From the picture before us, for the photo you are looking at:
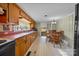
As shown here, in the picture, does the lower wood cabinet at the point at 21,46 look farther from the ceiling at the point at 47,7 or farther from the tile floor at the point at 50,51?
the ceiling at the point at 47,7

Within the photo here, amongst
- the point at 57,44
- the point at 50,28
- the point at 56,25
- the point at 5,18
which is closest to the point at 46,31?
the point at 50,28

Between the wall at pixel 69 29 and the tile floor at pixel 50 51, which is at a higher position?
the wall at pixel 69 29

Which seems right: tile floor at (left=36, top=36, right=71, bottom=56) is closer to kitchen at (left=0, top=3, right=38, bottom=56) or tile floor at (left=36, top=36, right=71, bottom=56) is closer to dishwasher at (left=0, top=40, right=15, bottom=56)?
kitchen at (left=0, top=3, right=38, bottom=56)

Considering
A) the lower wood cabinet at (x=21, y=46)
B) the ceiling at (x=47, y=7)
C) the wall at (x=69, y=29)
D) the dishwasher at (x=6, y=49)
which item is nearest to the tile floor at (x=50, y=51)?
the lower wood cabinet at (x=21, y=46)

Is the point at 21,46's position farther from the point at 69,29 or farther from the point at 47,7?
the point at 69,29

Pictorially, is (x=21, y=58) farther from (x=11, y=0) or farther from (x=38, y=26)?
(x=38, y=26)

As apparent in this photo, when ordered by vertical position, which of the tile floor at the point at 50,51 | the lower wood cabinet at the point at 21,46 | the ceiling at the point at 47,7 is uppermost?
the ceiling at the point at 47,7

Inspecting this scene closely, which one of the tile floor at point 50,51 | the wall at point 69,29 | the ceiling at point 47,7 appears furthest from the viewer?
the wall at point 69,29

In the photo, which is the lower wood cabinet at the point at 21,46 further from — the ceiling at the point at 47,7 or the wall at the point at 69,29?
the wall at the point at 69,29

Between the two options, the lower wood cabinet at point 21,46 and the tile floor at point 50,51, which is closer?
the lower wood cabinet at point 21,46

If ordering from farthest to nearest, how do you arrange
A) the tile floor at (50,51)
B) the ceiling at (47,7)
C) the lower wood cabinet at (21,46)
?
the tile floor at (50,51)
the ceiling at (47,7)
the lower wood cabinet at (21,46)

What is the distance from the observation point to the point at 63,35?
6133mm

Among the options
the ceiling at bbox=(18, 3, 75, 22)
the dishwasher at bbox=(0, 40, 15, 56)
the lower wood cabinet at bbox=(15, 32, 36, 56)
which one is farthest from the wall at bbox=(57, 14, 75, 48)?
the dishwasher at bbox=(0, 40, 15, 56)

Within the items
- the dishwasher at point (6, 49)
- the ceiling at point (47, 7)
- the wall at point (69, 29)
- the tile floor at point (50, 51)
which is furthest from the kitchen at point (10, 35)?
the wall at point (69, 29)
